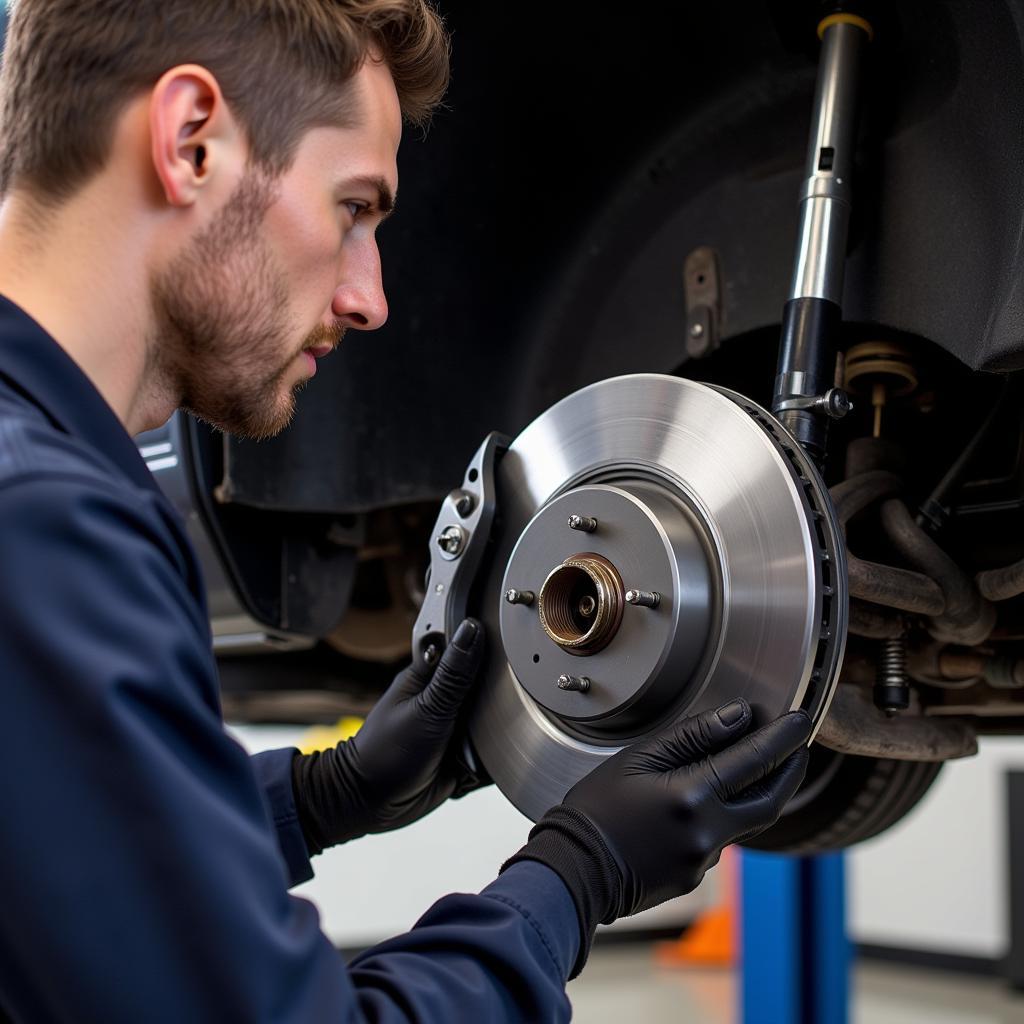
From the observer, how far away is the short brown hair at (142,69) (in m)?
0.60

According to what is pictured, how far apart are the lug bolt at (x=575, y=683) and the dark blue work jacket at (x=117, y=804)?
27 cm

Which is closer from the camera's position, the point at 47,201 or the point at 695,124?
the point at 47,201

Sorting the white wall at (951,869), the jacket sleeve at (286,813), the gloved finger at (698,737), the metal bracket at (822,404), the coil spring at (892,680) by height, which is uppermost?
the metal bracket at (822,404)

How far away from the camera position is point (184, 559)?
544 mm

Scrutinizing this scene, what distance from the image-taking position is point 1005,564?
0.95m

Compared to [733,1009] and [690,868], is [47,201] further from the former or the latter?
[733,1009]

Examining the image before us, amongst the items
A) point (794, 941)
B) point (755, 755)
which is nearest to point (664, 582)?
point (755, 755)

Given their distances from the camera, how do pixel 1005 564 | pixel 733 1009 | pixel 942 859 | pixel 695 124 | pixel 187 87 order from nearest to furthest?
pixel 187 87 → pixel 1005 564 → pixel 695 124 → pixel 733 1009 → pixel 942 859

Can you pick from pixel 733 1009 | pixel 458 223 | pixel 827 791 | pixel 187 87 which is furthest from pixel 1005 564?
pixel 733 1009

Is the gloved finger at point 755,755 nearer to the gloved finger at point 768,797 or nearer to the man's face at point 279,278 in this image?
the gloved finger at point 768,797

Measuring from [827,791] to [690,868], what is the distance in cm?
65

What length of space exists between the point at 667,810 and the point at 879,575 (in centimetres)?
26

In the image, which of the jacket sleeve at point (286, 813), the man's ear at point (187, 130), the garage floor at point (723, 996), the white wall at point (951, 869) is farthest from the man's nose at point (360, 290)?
the white wall at point (951, 869)

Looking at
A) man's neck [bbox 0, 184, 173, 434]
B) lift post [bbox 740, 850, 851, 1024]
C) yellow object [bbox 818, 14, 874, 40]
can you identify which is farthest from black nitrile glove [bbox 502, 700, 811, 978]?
lift post [bbox 740, 850, 851, 1024]
